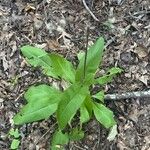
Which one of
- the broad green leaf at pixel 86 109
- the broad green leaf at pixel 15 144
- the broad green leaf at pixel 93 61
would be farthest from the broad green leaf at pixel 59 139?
the broad green leaf at pixel 93 61

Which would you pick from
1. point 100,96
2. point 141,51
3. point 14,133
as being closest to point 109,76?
point 100,96

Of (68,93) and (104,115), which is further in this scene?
(104,115)

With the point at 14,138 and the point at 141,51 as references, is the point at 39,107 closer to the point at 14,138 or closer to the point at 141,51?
the point at 14,138

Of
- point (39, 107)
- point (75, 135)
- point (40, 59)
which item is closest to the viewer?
point (39, 107)

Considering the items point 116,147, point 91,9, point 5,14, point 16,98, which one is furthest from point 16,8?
point 116,147

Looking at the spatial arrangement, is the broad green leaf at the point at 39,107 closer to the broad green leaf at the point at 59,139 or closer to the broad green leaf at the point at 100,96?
the broad green leaf at the point at 59,139

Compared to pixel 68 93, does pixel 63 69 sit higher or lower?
higher

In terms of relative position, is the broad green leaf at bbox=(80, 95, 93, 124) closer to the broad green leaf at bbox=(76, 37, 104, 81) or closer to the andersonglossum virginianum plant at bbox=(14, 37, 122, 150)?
the andersonglossum virginianum plant at bbox=(14, 37, 122, 150)
